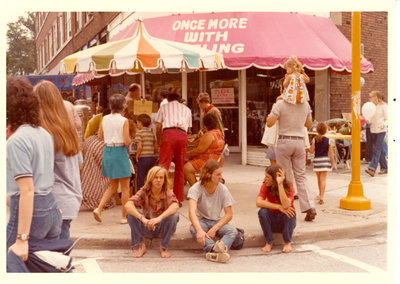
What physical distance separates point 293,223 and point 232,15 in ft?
25.7

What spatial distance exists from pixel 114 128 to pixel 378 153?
20.9 feet

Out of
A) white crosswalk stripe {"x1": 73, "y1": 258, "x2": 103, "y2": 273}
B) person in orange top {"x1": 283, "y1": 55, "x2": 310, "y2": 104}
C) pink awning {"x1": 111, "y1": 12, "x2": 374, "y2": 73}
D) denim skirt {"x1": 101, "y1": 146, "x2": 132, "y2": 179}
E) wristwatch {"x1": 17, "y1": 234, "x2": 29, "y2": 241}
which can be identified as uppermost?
pink awning {"x1": 111, "y1": 12, "x2": 374, "y2": 73}

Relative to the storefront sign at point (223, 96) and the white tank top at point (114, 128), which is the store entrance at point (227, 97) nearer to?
the storefront sign at point (223, 96)

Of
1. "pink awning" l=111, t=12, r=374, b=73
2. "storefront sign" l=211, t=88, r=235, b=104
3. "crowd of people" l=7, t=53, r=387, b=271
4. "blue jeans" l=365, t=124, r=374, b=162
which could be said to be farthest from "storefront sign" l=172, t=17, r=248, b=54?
"crowd of people" l=7, t=53, r=387, b=271

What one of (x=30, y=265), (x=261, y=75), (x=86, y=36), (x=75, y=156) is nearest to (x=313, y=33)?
(x=261, y=75)

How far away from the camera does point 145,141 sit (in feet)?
21.8

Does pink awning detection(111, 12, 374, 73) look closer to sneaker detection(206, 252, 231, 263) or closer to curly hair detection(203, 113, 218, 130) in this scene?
curly hair detection(203, 113, 218, 130)

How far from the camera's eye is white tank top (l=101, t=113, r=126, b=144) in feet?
19.4

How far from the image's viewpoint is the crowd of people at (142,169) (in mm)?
2859

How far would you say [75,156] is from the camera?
347 cm

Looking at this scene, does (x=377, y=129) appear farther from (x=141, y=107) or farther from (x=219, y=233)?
(x=219, y=233)

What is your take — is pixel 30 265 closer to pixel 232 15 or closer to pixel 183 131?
pixel 183 131

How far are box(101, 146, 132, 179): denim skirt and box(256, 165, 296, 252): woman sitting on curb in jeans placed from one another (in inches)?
72.5

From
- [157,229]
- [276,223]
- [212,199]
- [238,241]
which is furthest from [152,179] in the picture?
[276,223]
